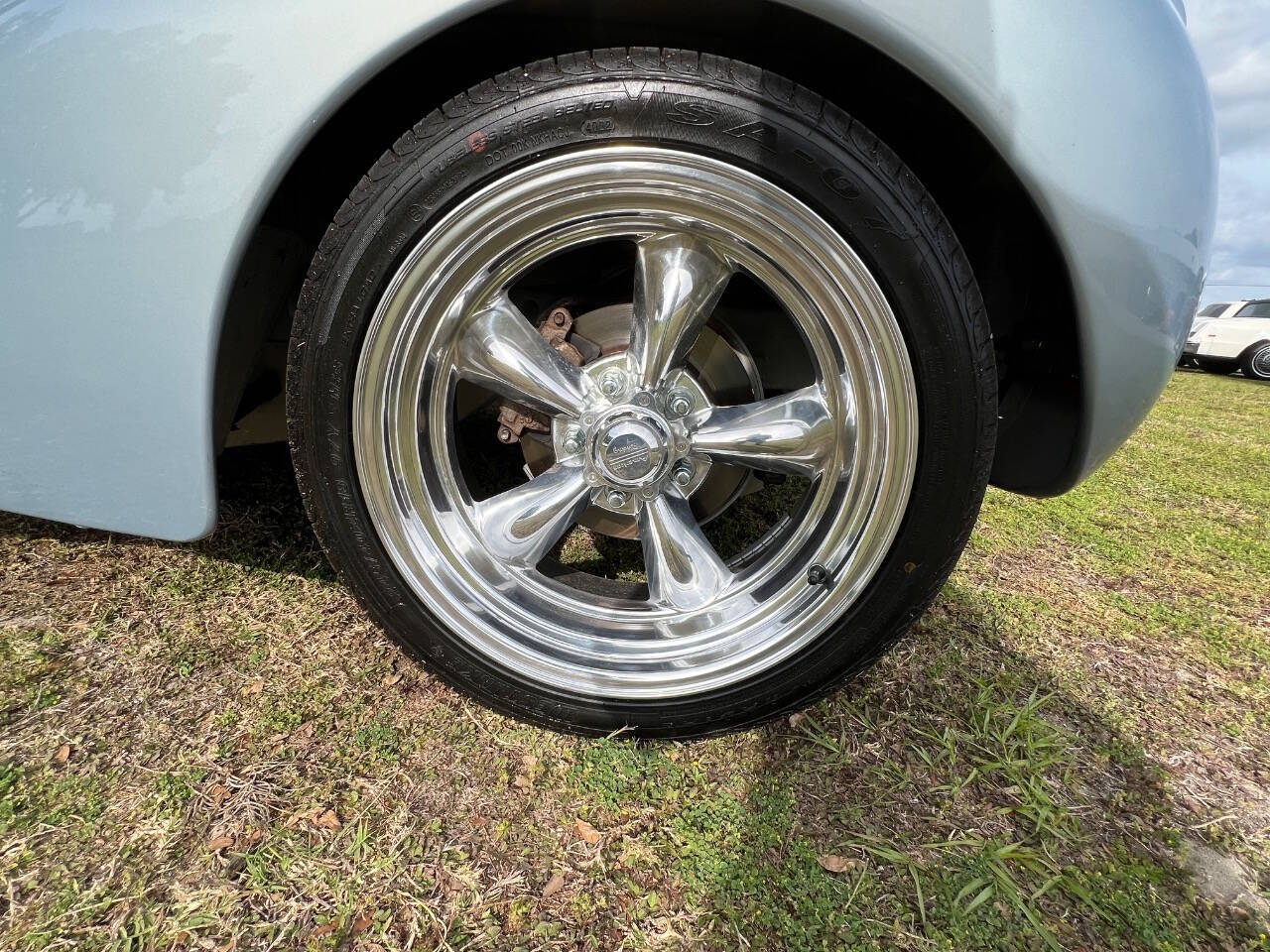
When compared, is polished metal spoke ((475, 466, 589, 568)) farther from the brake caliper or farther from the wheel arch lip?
the wheel arch lip

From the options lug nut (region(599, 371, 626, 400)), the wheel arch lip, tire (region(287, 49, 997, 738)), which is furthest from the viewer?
lug nut (region(599, 371, 626, 400))

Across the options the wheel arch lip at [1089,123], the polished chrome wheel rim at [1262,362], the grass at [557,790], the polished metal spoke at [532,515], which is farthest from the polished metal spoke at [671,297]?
the polished chrome wheel rim at [1262,362]

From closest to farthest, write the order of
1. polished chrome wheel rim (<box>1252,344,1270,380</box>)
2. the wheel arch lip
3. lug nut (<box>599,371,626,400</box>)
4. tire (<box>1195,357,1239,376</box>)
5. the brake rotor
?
the wheel arch lip → lug nut (<box>599,371,626,400</box>) → the brake rotor → polished chrome wheel rim (<box>1252,344,1270,380</box>) → tire (<box>1195,357,1239,376</box>)

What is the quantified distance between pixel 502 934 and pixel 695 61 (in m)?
1.34

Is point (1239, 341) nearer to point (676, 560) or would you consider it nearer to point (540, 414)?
point (676, 560)

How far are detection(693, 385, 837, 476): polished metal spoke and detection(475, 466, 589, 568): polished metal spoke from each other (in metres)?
0.28

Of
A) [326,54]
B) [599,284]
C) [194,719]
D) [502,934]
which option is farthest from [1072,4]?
[194,719]

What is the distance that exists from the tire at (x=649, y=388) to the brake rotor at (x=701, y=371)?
10 cm

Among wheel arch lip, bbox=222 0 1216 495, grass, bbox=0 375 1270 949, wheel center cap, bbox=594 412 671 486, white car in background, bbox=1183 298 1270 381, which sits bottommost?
grass, bbox=0 375 1270 949

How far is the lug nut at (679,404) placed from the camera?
1.32 meters

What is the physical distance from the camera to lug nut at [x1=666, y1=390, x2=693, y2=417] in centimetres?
132

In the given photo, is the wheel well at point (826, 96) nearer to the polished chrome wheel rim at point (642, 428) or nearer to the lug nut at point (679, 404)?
the polished chrome wheel rim at point (642, 428)

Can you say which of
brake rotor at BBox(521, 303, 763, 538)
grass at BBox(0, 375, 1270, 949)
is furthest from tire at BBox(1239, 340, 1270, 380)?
brake rotor at BBox(521, 303, 763, 538)

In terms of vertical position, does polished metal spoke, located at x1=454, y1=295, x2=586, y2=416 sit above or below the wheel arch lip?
below
